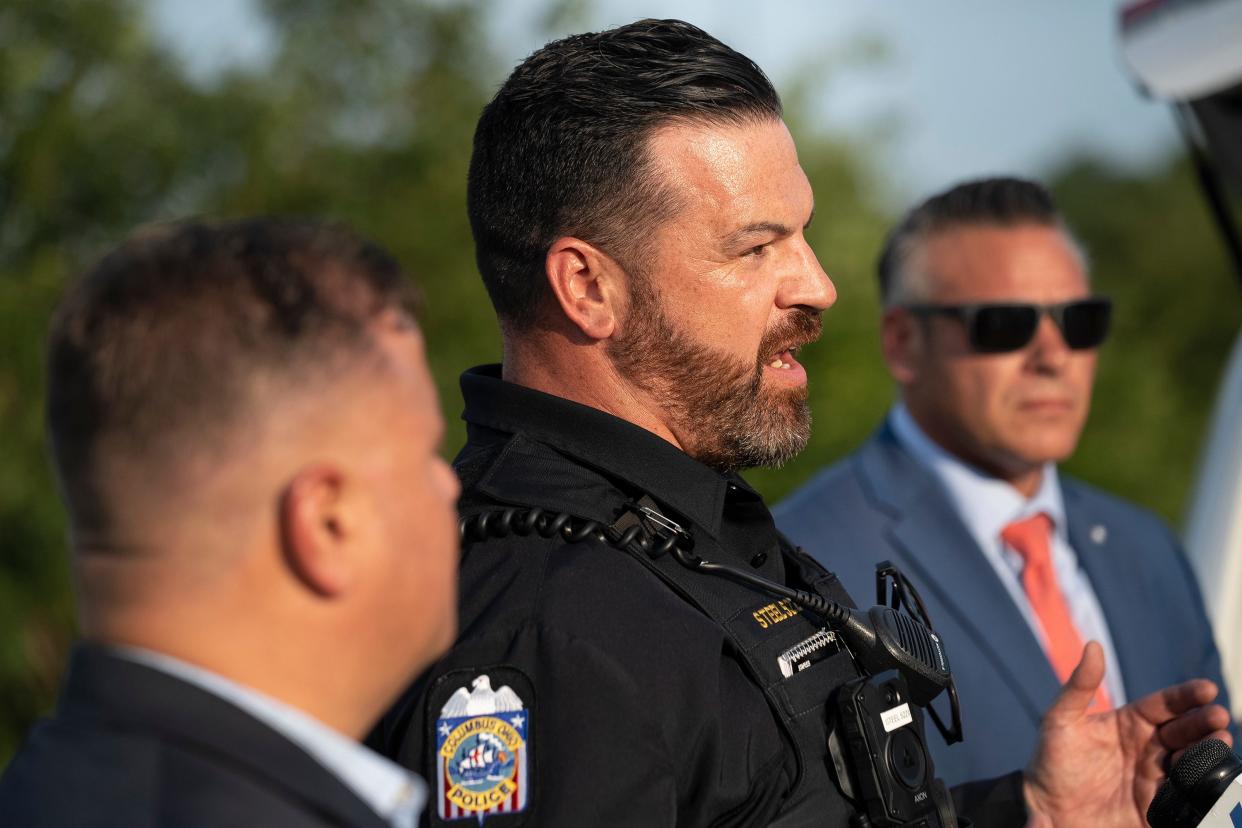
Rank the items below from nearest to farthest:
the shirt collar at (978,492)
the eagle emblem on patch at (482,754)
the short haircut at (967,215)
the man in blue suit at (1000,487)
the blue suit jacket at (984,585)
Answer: the eagle emblem on patch at (482,754) < the blue suit jacket at (984,585) < the man in blue suit at (1000,487) < the shirt collar at (978,492) < the short haircut at (967,215)

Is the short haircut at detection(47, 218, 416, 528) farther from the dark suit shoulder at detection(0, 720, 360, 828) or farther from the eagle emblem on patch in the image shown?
the eagle emblem on patch

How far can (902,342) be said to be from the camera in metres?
3.77

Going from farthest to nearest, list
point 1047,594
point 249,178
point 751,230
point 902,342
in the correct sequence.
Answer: point 249,178, point 902,342, point 1047,594, point 751,230

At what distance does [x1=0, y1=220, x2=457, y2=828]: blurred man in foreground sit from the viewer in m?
1.19

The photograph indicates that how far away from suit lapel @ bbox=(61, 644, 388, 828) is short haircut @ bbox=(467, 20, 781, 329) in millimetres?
1102

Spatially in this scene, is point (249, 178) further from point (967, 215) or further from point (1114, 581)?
point (1114, 581)

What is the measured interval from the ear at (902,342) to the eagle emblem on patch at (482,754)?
7.36 ft

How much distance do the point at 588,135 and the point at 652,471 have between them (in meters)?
0.53

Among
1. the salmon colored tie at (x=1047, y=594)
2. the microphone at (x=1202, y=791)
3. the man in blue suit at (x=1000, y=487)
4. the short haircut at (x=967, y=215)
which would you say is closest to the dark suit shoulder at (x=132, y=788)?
the microphone at (x=1202, y=791)

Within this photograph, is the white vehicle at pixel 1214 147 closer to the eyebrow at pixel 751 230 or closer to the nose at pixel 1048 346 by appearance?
the nose at pixel 1048 346

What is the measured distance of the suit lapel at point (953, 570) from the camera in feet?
10.2

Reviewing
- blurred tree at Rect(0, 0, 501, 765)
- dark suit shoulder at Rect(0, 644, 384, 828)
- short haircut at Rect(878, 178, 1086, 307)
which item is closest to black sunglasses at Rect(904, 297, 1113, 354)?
short haircut at Rect(878, 178, 1086, 307)

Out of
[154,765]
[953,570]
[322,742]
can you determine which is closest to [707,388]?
[322,742]

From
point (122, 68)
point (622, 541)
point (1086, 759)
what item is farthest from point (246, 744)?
point (122, 68)
